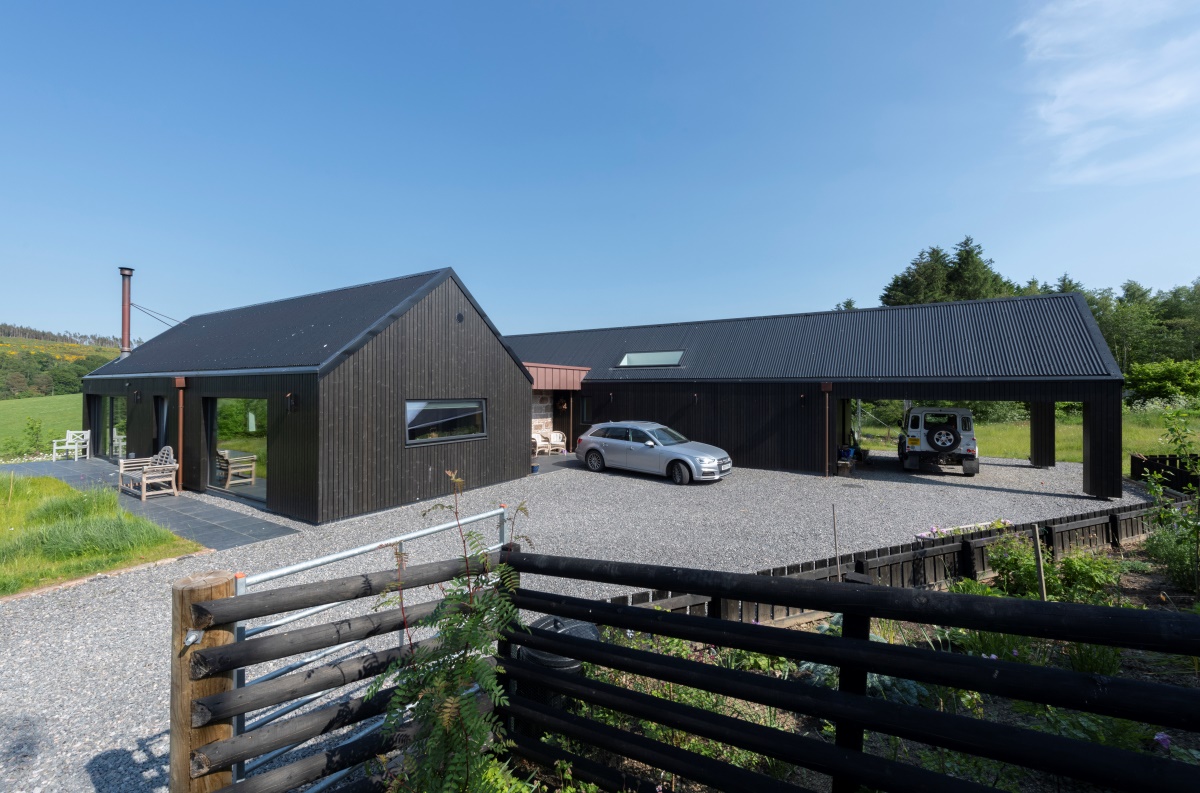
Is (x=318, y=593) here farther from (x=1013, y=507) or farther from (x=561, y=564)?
(x=1013, y=507)

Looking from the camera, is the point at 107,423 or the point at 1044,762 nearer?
the point at 1044,762

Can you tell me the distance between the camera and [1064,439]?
22047 mm

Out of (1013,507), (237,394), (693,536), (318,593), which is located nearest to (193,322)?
(237,394)

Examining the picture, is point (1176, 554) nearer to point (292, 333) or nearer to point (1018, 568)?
point (1018, 568)

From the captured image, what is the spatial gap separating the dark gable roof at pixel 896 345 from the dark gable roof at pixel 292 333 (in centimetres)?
838

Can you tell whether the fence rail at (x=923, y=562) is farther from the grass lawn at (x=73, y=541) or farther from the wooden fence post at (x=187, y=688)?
the grass lawn at (x=73, y=541)

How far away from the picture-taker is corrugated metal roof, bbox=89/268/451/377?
10.6 m

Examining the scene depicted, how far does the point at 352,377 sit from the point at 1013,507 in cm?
1351

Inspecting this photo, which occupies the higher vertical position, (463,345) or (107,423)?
(463,345)

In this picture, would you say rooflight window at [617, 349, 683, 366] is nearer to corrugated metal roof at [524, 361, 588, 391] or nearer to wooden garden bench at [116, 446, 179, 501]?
corrugated metal roof at [524, 361, 588, 391]

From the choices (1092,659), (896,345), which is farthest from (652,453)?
(1092,659)

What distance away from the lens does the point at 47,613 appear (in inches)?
227

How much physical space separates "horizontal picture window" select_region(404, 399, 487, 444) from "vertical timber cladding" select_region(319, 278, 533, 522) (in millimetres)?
165

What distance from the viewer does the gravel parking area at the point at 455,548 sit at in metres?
3.69
